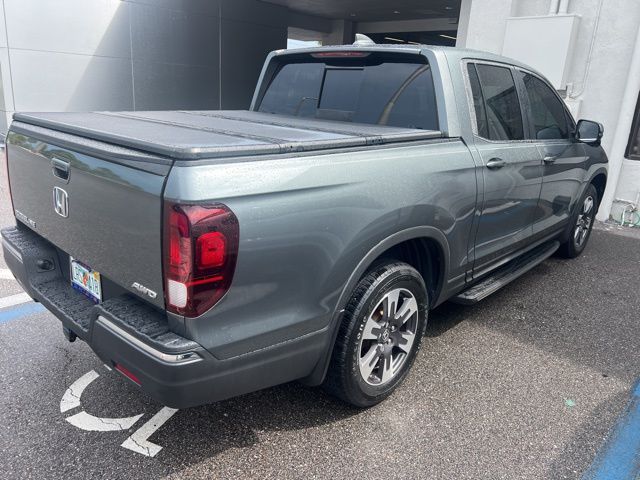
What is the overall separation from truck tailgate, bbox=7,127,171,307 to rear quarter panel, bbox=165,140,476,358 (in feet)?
0.58

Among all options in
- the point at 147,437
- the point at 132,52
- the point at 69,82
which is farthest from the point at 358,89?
the point at 132,52

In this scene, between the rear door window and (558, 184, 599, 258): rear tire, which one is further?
(558, 184, 599, 258): rear tire

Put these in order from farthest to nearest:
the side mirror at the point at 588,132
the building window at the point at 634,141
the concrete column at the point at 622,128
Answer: the building window at the point at 634,141 < the concrete column at the point at 622,128 < the side mirror at the point at 588,132

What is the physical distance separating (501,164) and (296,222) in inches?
73.6

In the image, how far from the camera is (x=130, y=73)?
12.6 meters

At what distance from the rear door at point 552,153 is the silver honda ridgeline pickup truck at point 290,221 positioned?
181mm

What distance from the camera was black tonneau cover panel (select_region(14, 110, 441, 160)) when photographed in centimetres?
198

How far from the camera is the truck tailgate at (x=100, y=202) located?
6.42ft

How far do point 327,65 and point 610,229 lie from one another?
17.2 feet

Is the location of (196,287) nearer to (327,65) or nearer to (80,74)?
(327,65)

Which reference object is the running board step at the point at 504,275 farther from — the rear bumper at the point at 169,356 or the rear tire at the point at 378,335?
the rear bumper at the point at 169,356

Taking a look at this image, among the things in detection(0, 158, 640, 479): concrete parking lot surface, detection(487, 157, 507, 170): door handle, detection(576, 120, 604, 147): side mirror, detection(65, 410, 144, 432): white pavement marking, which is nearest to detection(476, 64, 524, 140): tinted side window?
detection(487, 157, 507, 170): door handle

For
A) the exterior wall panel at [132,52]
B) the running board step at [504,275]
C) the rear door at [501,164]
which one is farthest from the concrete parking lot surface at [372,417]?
the exterior wall panel at [132,52]

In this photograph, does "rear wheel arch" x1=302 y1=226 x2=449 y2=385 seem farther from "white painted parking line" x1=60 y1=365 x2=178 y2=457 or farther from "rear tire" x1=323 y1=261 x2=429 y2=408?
"white painted parking line" x1=60 y1=365 x2=178 y2=457
